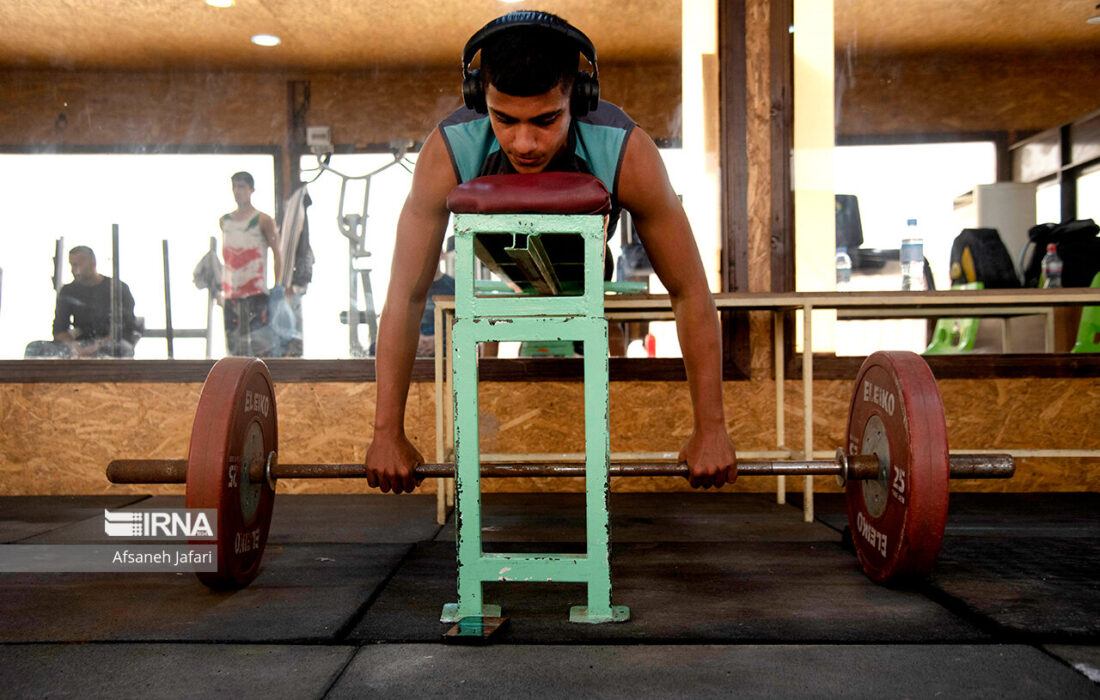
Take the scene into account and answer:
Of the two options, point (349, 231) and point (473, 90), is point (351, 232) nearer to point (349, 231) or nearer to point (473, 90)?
point (349, 231)

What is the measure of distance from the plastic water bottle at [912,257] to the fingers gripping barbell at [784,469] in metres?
1.61

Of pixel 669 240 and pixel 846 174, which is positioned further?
pixel 846 174

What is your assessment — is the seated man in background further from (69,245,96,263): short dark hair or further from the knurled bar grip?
the knurled bar grip

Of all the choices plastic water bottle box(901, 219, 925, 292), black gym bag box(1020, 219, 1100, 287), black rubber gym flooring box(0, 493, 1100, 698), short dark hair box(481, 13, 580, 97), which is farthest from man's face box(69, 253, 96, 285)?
black gym bag box(1020, 219, 1100, 287)

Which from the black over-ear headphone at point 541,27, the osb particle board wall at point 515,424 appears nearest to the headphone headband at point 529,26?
the black over-ear headphone at point 541,27

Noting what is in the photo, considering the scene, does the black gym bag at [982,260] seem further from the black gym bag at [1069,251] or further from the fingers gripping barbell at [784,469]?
the fingers gripping barbell at [784,469]

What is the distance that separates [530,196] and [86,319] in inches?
105

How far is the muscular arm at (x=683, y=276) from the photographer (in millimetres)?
1594

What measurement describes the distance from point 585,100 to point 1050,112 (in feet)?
8.73

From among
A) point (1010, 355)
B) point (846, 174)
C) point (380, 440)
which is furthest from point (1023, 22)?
point (380, 440)

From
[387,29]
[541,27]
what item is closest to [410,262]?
[541,27]

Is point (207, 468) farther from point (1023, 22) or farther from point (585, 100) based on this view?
point (1023, 22)

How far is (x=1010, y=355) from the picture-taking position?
2.94 meters

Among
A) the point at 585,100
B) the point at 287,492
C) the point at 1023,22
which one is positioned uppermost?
the point at 1023,22
